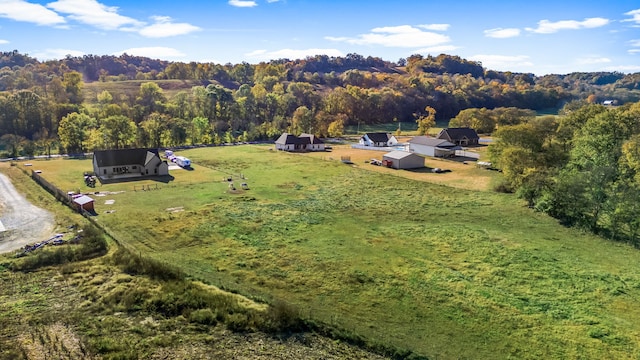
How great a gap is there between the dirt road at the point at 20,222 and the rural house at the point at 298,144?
36.4 meters

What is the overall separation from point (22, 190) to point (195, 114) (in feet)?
150

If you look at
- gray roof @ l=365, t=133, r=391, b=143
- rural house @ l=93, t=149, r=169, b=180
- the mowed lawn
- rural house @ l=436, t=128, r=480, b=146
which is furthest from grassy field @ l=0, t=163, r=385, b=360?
rural house @ l=436, t=128, r=480, b=146

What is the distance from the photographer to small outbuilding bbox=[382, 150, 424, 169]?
52.1 meters

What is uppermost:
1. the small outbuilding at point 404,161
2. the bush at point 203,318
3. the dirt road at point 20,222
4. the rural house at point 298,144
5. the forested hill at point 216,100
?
the forested hill at point 216,100

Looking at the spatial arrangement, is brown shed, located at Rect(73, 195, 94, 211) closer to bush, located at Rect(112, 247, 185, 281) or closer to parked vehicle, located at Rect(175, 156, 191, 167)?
bush, located at Rect(112, 247, 185, 281)

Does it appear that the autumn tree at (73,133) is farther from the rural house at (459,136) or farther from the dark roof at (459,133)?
the dark roof at (459,133)

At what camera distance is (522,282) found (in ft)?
71.6

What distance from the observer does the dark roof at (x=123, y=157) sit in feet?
145

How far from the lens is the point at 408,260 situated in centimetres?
2419

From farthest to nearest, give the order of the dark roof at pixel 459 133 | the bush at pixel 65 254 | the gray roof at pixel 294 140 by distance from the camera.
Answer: the dark roof at pixel 459 133 < the gray roof at pixel 294 140 < the bush at pixel 65 254

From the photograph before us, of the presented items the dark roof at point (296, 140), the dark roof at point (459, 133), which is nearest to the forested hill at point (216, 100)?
the dark roof at point (296, 140)

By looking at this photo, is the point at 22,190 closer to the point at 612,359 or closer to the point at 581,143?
the point at 612,359

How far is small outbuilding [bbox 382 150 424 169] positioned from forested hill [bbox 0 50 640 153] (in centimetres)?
2927

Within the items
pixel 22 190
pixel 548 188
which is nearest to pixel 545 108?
pixel 548 188
